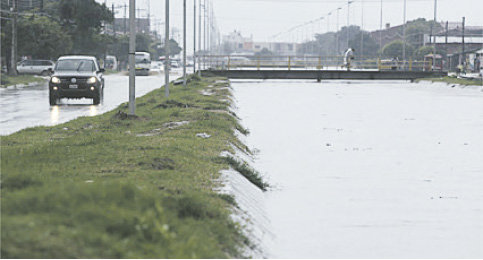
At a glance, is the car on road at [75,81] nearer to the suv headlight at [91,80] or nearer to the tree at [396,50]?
the suv headlight at [91,80]

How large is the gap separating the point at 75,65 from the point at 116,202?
26.4 meters

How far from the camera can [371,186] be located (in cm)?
1375

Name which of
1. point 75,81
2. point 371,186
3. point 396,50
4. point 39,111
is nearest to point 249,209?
point 371,186

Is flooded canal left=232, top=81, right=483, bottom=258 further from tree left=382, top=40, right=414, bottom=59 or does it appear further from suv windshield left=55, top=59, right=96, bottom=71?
tree left=382, top=40, right=414, bottom=59

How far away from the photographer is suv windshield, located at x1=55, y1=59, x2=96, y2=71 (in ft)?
106

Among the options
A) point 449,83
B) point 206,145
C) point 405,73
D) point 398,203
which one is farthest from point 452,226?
point 405,73

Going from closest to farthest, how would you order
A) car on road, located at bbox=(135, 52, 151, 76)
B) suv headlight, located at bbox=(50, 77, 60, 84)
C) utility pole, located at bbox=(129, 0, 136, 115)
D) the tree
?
utility pole, located at bbox=(129, 0, 136, 115) < suv headlight, located at bbox=(50, 77, 60, 84) < car on road, located at bbox=(135, 52, 151, 76) < the tree

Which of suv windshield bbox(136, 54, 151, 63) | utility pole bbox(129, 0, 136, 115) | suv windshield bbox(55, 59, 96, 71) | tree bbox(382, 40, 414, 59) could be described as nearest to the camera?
utility pole bbox(129, 0, 136, 115)

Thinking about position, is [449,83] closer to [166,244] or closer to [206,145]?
[206,145]

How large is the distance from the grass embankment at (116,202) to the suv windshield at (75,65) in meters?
17.9

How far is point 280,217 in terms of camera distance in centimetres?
1098

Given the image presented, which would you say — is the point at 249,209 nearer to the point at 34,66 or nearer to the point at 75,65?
the point at 75,65

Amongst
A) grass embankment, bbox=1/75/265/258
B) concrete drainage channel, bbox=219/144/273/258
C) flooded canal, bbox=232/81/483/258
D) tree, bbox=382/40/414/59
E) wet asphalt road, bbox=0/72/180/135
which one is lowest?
flooded canal, bbox=232/81/483/258

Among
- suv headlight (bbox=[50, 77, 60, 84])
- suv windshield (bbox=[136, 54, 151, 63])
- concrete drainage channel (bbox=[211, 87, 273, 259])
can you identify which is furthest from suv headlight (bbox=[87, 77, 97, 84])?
suv windshield (bbox=[136, 54, 151, 63])
